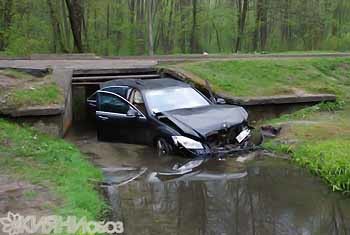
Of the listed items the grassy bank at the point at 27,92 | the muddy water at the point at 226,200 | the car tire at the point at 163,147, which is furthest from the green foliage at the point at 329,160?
the grassy bank at the point at 27,92

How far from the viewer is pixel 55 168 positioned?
7859 mm

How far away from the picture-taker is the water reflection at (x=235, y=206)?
582 cm

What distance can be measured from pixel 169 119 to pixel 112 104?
7.10 ft

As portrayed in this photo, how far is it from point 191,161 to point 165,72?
6.95 metres

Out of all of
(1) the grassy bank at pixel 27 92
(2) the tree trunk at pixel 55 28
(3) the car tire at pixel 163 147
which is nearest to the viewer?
(3) the car tire at pixel 163 147

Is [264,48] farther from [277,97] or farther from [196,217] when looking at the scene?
[196,217]

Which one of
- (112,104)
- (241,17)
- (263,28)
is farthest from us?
(263,28)

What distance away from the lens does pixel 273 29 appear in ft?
139

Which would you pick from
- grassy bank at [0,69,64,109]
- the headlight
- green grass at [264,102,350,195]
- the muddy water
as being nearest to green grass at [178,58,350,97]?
green grass at [264,102,350,195]

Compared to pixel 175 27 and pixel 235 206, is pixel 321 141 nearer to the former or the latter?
pixel 235 206

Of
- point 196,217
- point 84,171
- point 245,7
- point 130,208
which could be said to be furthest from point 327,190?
point 245,7

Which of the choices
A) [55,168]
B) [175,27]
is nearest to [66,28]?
[175,27]

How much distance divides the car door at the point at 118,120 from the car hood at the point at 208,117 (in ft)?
2.75

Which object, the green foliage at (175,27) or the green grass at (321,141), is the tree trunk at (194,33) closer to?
the green foliage at (175,27)
